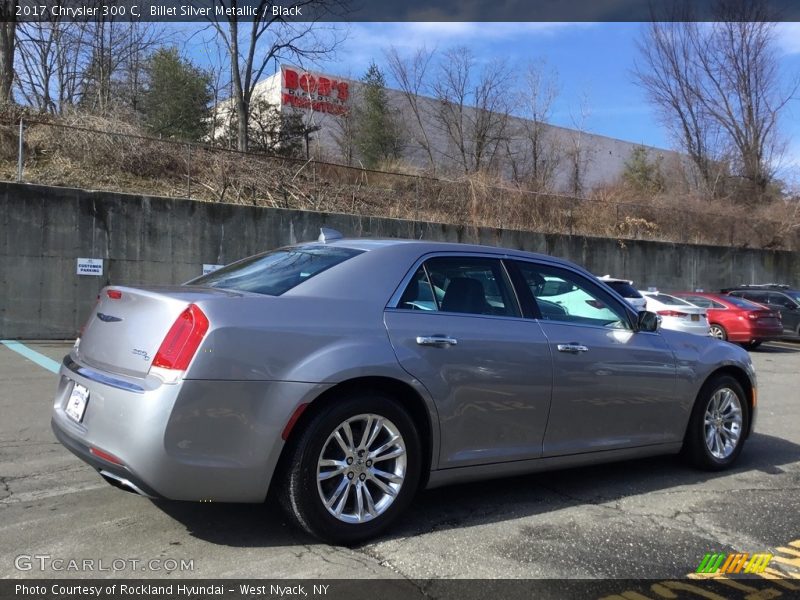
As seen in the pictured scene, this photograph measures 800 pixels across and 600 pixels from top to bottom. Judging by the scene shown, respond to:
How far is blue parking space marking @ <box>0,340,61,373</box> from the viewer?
10180 mm

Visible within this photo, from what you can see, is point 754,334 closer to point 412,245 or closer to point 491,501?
point 491,501

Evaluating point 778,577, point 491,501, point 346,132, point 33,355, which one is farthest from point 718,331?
point 346,132

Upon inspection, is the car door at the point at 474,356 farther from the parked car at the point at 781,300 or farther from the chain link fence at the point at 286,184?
the parked car at the point at 781,300

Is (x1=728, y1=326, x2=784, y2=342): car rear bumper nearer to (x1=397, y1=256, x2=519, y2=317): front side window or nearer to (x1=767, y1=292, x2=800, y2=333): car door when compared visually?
(x1=767, y1=292, x2=800, y2=333): car door

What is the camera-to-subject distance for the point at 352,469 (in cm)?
388

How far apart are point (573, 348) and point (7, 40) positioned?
752 inches

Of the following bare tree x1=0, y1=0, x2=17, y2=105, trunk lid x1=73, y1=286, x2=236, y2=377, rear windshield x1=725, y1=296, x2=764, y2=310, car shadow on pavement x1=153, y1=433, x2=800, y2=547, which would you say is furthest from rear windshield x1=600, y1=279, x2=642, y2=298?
bare tree x1=0, y1=0, x2=17, y2=105

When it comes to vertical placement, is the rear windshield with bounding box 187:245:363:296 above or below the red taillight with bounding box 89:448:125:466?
above

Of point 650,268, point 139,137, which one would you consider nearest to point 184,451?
point 139,137

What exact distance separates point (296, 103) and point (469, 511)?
94.7 feet

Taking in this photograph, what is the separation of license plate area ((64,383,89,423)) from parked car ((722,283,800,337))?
20.0 metres

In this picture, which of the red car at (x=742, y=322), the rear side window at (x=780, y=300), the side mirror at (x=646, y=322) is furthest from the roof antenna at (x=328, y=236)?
the rear side window at (x=780, y=300)

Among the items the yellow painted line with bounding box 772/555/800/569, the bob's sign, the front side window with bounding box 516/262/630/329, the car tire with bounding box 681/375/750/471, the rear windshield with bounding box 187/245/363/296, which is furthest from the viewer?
the bob's sign

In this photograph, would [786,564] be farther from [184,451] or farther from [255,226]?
[255,226]
